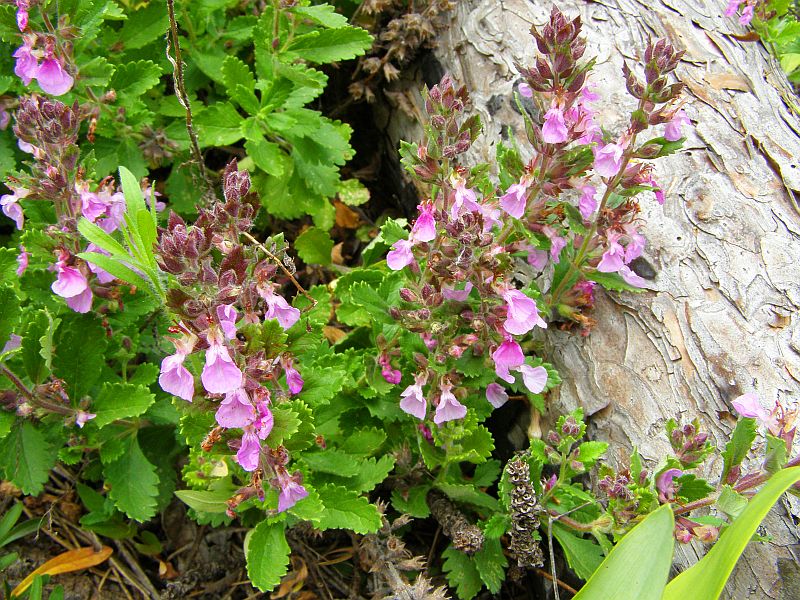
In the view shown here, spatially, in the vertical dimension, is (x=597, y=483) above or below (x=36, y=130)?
below

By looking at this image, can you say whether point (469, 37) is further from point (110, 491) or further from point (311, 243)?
point (110, 491)

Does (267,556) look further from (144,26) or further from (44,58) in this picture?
(144,26)

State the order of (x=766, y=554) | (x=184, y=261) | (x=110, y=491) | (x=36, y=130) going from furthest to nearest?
1. (x=110, y=491)
2. (x=36, y=130)
3. (x=766, y=554)
4. (x=184, y=261)

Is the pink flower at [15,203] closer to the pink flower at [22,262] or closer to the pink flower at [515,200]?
the pink flower at [22,262]

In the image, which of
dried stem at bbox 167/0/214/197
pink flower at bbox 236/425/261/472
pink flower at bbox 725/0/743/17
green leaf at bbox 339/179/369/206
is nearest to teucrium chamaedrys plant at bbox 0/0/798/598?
pink flower at bbox 236/425/261/472

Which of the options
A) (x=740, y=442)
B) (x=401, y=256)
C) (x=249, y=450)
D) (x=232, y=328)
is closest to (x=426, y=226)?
(x=401, y=256)

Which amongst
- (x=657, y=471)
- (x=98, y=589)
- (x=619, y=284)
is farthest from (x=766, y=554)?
(x=98, y=589)

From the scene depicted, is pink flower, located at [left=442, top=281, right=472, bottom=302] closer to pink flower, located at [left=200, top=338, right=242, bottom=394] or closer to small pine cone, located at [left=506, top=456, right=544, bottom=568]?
small pine cone, located at [left=506, top=456, right=544, bottom=568]
